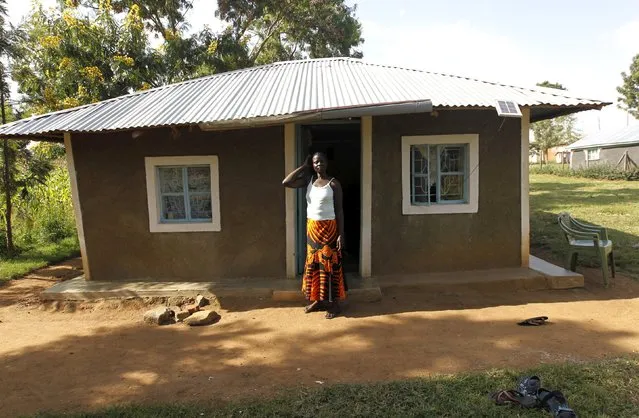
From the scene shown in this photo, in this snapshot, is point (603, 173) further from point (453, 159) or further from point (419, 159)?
point (419, 159)

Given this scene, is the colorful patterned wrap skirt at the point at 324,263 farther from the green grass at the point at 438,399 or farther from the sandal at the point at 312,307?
the green grass at the point at 438,399

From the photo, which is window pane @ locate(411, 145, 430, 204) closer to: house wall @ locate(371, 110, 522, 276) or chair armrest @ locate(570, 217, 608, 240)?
house wall @ locate(371, 110, 522, 276)

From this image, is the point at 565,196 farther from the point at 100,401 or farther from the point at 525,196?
the point at 100,401

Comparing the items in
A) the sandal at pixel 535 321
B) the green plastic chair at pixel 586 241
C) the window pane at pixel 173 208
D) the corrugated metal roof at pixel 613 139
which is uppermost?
the corrugated metal roof at pixel 613 139

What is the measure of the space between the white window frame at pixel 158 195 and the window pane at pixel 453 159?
123 inches

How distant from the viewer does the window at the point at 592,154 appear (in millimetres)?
26469

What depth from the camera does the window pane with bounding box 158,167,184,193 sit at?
5.88m

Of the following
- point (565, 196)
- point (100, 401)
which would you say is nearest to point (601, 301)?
point (100, 401)

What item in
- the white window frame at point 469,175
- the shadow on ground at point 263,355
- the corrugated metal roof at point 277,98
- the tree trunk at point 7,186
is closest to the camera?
the shadow on ground at point 263,355

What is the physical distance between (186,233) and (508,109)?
14.7 feet

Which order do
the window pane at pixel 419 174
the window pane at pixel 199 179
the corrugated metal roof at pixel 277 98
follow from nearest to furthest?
the corrugated metal roof at pixel 277 98
the window pane at pixel 419 174
the window pane at pixel 199 179

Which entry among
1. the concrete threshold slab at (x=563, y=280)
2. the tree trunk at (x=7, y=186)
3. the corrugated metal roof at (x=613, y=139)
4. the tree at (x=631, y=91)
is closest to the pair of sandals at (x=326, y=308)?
the concrete threshold slab at (x=563, y=280)

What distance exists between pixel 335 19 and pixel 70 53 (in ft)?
33.5

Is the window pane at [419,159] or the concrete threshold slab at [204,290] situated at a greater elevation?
the window pane at [419,159]
